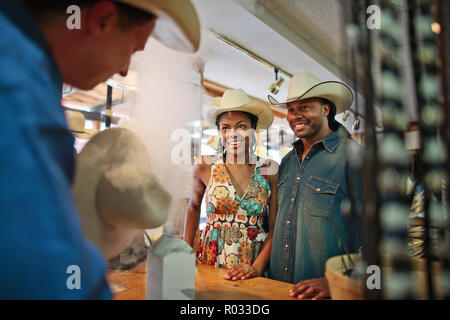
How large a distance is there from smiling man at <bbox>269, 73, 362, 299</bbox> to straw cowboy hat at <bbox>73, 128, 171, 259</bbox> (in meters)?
0.79

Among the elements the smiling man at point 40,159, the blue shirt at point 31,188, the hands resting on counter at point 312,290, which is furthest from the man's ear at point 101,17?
the hands resting on counter at point 312,290

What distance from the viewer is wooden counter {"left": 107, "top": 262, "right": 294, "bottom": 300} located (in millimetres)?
637

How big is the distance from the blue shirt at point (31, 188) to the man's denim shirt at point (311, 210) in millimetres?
1023

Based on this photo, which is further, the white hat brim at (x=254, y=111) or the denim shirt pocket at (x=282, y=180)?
the white hat brim at (x=254, y=111)

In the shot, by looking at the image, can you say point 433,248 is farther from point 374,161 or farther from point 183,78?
point 183,78

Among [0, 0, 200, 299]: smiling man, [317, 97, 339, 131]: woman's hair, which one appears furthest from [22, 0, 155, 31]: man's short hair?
[317, 97, 339, 131]: woman's hair

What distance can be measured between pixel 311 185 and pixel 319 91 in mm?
473

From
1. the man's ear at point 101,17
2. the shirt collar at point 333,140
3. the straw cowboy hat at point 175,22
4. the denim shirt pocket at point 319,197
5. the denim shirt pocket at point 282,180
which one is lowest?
the denim shirt pocket at point 319,197

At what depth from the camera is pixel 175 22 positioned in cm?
51

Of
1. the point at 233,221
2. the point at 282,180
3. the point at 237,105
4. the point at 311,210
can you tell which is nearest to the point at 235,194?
the point at 233,221

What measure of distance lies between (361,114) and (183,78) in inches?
17.0

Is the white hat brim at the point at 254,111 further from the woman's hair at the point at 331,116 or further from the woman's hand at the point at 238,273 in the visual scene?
the woman's hand at the point at 238,273

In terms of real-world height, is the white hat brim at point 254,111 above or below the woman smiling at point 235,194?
above

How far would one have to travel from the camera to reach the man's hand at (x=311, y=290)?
25.5 inches
